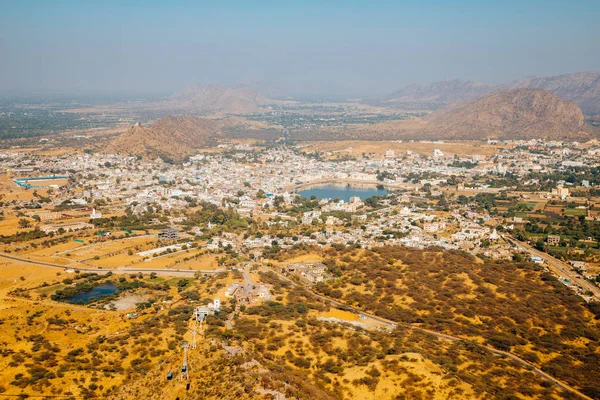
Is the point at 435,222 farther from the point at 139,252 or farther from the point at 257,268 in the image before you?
the point at 139,252

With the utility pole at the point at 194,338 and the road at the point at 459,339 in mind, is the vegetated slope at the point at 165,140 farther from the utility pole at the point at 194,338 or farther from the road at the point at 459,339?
the utility pole at the point at 194,338

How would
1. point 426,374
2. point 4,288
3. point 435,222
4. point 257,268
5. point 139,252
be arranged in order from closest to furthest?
point 426,374 → point 4,288 → point 257,268 → point 139,252 → point 435,222

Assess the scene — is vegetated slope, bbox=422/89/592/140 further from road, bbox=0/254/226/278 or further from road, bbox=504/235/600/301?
road, bbox=0/254/226/278

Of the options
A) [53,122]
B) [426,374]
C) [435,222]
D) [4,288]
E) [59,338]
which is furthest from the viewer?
[53,122]

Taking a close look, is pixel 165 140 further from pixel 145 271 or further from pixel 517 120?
pixel 517 120

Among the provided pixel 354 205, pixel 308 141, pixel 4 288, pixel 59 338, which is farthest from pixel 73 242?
pixel 308 141

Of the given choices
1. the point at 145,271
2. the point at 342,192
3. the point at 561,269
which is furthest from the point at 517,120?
the point at 145,271
